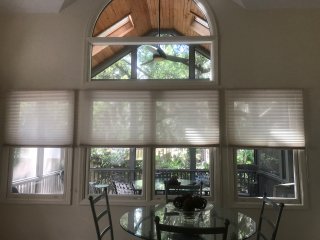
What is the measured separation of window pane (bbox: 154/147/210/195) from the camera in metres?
3.41

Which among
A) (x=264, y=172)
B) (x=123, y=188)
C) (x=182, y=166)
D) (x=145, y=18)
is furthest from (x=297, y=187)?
(x=145, y=18)

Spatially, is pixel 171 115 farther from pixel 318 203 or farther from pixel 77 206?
pixel 318 203

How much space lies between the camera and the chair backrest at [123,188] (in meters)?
3.43

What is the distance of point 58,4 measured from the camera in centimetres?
352

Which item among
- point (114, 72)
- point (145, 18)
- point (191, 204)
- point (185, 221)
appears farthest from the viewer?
point (145, 18)

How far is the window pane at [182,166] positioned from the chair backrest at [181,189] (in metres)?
0.11

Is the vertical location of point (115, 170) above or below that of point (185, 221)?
above

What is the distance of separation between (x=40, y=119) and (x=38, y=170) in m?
0.68

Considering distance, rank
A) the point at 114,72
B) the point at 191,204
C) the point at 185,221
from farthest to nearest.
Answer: the point at 114,72, the point at 191,204, the point at 185,221

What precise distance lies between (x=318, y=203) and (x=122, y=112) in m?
2.57

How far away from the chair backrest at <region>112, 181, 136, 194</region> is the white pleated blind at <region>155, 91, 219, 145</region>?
68 cm

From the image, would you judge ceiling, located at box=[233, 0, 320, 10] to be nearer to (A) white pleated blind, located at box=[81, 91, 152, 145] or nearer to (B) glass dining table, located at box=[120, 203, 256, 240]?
(A) white pleated blind, located at box=[81, 91, 152, 145]

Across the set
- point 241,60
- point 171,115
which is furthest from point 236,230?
point 241,60

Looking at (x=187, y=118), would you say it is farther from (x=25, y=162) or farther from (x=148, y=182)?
(x=25, y=162)
